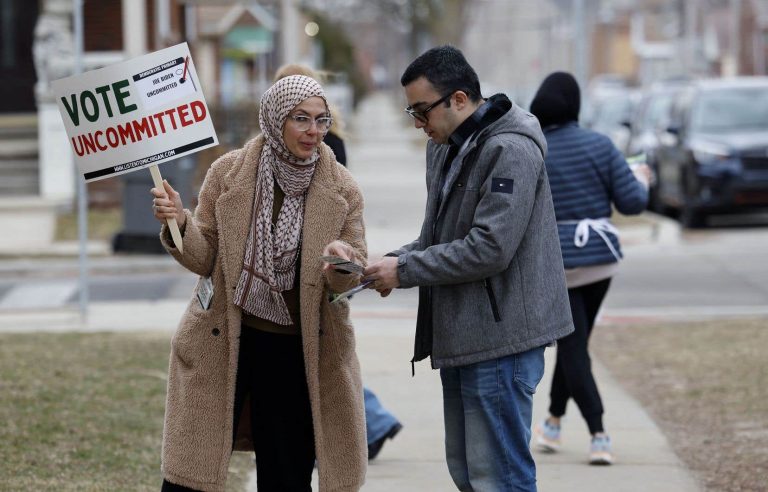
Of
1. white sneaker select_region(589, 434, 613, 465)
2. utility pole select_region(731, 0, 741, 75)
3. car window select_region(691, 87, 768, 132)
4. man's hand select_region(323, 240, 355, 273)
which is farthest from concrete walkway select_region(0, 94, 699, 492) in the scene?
utility pole select_region(731, 0, 741, 75)

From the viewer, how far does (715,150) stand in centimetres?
1812

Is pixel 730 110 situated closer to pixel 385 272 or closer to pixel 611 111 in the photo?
pixel 611 111

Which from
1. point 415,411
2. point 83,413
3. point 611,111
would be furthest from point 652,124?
point 83,413

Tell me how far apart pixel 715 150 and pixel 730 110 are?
4.61ft

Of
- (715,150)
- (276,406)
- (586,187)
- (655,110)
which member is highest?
(655,110)

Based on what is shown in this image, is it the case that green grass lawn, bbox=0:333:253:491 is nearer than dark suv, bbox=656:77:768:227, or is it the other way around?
green grass lawn, bbox=0:333:253:491

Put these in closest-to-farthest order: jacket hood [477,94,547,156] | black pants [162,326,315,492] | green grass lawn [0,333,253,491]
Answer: jacket hood [477,94,547,156] → black pants [162,326,315,492] → green grass lawn [0,333,253,491]

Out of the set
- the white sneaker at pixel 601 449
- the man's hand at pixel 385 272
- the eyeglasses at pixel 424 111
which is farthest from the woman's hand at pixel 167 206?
the white sneaker at pixel 601 449

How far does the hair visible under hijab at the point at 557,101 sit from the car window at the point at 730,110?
12597 millimetres

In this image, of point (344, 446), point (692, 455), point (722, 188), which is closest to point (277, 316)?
point (344, 446)

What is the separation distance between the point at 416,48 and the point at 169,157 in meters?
58.2

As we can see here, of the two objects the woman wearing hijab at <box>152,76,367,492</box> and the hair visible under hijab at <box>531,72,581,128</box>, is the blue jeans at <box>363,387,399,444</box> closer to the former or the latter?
the hair visible under hijab at <box>531,72,581,128</box>

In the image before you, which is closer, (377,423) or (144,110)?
(144,110)

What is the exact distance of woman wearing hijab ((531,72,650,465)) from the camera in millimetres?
6582
